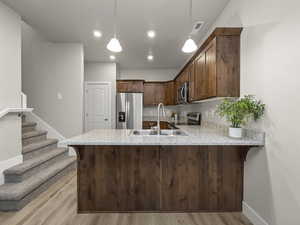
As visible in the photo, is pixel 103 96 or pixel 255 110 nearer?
pixel 255 110

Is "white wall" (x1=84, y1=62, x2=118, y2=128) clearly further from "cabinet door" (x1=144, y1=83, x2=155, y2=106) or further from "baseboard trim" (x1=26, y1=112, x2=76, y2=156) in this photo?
"baseboard trim" (x1=26, y1=112, x2=76, y2=156)

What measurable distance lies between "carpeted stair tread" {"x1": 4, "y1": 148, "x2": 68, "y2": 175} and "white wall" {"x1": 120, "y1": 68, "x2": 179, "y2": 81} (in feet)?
11.3

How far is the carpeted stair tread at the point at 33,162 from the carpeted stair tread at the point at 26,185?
0.53ft

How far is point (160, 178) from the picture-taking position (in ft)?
7.23

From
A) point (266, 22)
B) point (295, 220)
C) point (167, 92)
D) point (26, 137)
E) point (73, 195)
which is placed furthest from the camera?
point (167, 92)

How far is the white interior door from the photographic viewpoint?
5516 mm

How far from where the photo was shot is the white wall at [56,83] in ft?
14.1

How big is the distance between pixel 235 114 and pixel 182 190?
111 centimetres

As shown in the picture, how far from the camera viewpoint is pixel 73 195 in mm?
2670

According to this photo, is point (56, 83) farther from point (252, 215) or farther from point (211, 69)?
point (252, 215)

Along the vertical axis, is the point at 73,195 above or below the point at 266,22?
below

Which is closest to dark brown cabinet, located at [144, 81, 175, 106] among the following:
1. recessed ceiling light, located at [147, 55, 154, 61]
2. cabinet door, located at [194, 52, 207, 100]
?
recessed ceiling light, located at [147, 55, 154, 61]

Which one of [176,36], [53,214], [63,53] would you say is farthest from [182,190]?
[63,53]

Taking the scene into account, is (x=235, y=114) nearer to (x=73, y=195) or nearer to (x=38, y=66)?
(x=73, y=195)
